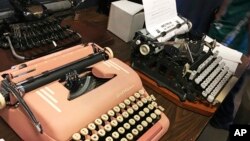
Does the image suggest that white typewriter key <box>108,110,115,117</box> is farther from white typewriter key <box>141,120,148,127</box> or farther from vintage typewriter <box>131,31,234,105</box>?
vintage typewriter <box>131,31,234,105</box>

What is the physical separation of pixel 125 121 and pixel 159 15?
59cm

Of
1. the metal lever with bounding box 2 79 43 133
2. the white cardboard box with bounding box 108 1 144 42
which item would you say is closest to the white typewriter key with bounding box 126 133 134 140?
the metal lever with bounding box 2 79 43 133

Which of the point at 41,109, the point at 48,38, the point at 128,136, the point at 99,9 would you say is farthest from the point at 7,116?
the point at 99,9

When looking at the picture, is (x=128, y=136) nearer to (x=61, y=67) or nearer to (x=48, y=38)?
(x=61, y=67)

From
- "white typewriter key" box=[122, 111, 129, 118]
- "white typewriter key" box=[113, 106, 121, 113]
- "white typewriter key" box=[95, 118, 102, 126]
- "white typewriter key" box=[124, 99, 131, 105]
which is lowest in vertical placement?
"white typewriter key" box=[122, 111, 129, 118]

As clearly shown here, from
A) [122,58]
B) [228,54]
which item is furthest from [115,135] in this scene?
[228,54]

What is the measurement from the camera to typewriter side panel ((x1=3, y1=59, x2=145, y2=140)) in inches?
26.5

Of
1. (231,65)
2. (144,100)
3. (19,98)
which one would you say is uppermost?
(19,98)

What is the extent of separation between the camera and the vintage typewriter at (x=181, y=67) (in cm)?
107

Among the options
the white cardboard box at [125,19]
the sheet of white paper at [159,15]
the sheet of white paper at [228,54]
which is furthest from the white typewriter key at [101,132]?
the sheet of white paper at [228,54]

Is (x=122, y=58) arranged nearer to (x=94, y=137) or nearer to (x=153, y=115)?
(x=153, y=115)

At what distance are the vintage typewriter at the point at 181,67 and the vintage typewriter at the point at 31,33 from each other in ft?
1.02

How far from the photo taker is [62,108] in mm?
706

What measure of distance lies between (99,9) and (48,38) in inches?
21.5
